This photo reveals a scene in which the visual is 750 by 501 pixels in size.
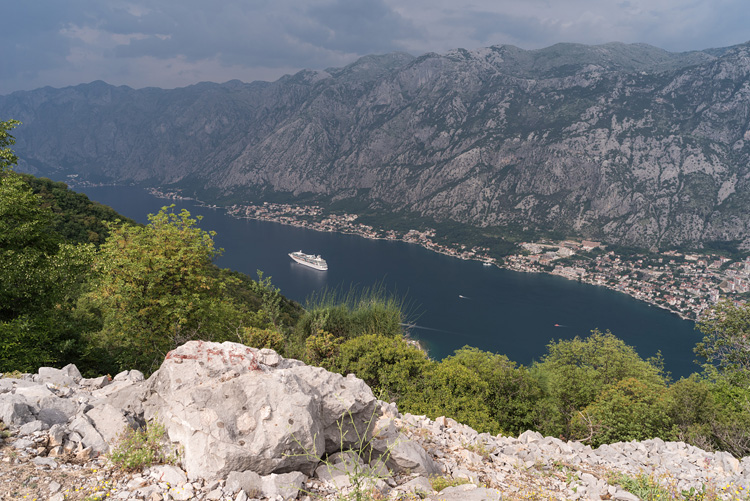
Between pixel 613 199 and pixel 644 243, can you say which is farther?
pixel 613 199

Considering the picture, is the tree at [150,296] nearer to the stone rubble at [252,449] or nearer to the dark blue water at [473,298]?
the stone rubble at [252,449]

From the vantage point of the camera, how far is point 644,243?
14938 cm

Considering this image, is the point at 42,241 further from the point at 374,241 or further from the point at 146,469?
the point at 374,241

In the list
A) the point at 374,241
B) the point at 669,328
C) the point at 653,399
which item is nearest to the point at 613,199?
the point at 669,328

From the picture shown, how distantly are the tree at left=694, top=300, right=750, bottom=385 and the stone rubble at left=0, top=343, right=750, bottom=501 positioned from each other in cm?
1921

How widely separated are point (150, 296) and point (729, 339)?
103 feet

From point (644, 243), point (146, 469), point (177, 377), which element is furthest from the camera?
point (644, 243)

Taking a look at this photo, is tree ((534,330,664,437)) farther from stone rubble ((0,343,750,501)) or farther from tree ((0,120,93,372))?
tree ((0,120,93,372))

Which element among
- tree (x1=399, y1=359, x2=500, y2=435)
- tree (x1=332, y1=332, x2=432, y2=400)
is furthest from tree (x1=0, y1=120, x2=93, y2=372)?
tree (x1=399, y1=359, x2=500, y2=435)

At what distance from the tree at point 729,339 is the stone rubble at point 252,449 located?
19.2 m

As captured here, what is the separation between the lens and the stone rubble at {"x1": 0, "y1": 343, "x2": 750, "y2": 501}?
4.62 meters

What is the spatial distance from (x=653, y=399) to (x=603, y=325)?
82952mm

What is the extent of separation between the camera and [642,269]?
128 metres

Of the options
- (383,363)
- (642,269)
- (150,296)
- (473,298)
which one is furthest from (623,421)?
(642,269)
